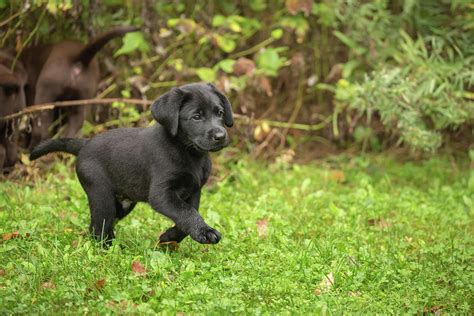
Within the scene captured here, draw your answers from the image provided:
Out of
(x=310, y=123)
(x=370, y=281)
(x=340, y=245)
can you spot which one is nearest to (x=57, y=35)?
(x=310, y=123)

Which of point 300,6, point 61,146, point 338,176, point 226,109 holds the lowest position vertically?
point 338,176

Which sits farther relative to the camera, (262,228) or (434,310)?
(262,228)

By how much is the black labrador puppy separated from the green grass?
9.1 inches

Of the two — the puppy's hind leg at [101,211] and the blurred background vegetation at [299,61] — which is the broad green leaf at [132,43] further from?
the puppy's hind leg at [101,211]

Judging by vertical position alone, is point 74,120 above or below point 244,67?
below

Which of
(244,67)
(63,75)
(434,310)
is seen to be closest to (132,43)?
(63,75)

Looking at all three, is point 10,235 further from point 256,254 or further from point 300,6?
point 300,6

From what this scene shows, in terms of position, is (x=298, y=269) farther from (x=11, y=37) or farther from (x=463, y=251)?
(x=11, y=37)

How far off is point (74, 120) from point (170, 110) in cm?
244

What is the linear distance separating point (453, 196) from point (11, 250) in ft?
11.9

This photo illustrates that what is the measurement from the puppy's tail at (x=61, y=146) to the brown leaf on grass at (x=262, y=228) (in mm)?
Result: 1223

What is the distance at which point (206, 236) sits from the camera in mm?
3582

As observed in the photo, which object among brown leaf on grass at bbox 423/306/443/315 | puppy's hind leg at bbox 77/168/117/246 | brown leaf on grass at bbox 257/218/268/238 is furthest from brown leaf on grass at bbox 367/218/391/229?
puppy's hind leg at bbox 77/168/117/246

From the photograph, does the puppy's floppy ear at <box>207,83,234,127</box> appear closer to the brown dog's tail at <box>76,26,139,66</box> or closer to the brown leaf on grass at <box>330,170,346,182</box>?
the brown dog's tail at <box>76,26,139,66</box>
